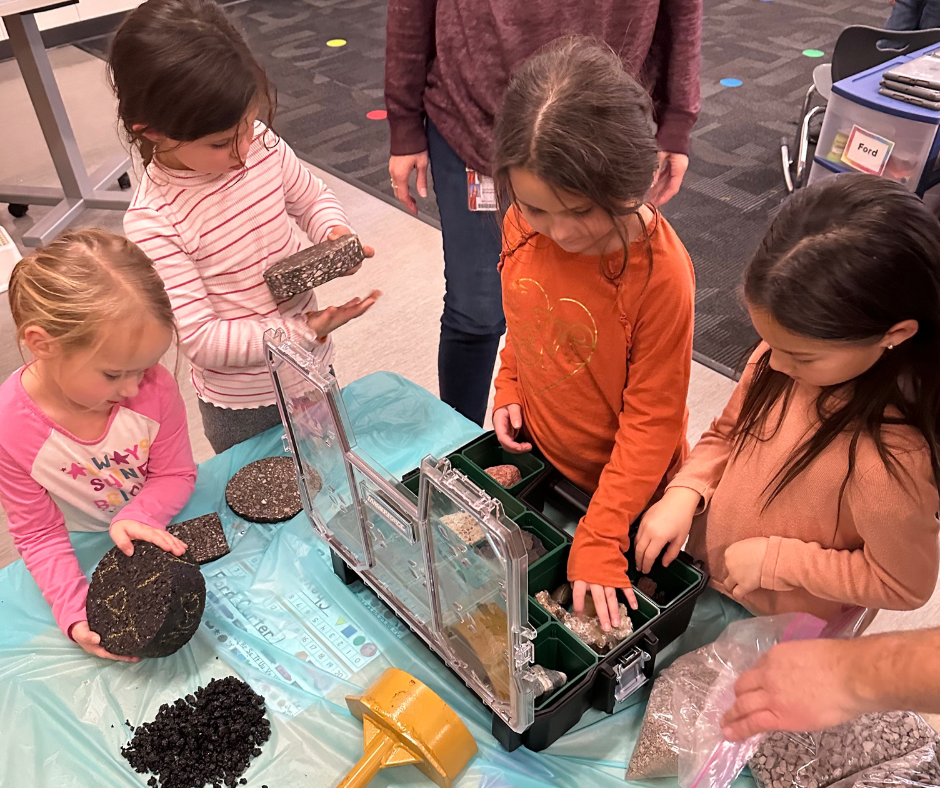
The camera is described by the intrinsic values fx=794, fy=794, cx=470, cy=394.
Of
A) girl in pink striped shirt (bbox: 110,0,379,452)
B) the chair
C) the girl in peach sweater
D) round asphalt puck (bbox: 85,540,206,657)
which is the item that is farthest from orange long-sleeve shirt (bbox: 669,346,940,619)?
the chair

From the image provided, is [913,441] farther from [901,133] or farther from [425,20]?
[901,133]

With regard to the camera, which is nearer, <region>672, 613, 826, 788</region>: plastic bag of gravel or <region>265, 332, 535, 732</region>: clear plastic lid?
<region>265, 332, 535, 732</region>: clear plastic lid

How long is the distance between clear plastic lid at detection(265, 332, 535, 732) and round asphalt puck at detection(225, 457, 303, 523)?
0.45 ft

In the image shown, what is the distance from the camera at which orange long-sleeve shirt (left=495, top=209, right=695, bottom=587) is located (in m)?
1.03

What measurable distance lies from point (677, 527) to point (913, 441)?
12.1 inches

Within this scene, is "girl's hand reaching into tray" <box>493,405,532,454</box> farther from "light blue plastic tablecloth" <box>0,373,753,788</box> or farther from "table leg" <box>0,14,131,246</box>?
"table leg" <box>0,14,131,246</box>

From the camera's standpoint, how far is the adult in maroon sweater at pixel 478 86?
1283 mm

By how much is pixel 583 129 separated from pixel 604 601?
58 centimetres

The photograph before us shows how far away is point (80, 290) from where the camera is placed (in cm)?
100

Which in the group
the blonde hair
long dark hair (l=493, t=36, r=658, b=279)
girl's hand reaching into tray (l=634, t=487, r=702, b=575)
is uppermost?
long dark hair (l=493, t=36, r=658, b=279)

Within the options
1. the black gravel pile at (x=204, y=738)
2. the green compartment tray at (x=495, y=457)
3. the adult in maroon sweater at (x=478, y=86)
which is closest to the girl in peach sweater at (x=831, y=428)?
the green compartment tray at (x=495, y=457)

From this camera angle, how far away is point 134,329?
102 cm

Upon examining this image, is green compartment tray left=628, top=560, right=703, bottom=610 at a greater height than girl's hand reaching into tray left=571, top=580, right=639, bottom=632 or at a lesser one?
lesser

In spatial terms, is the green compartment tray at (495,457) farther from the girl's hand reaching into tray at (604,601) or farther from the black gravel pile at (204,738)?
the black gravel pile at (204,738)
